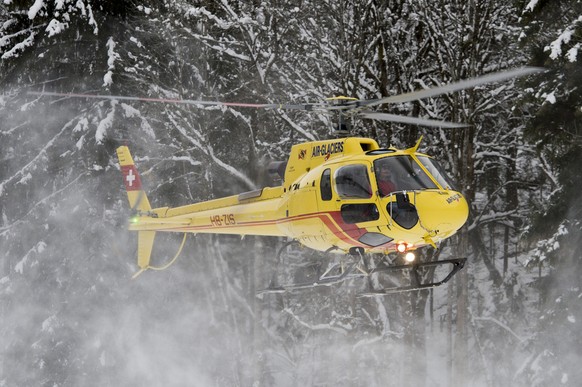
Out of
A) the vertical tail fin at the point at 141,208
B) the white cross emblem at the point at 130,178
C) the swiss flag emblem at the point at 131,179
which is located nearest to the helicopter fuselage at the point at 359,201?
the vertical tail fin at the point at 141,208

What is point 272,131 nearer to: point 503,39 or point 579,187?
point 503,39

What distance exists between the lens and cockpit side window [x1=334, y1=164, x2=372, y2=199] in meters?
11.4

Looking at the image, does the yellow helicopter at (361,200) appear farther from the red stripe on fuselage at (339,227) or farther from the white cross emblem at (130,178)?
the white cross emblem at (130,178)

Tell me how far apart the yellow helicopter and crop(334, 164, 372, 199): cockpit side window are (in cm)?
1

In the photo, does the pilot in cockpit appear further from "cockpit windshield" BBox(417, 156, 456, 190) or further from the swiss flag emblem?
the swiss flag emblem

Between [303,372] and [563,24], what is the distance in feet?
48.7

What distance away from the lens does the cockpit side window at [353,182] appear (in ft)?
37.5

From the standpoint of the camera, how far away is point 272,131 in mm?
23594

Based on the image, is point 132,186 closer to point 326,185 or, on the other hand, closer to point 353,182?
point 326,185

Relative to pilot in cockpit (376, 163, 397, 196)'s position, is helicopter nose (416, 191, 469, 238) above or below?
below

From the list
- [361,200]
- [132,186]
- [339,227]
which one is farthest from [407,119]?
[132,186]

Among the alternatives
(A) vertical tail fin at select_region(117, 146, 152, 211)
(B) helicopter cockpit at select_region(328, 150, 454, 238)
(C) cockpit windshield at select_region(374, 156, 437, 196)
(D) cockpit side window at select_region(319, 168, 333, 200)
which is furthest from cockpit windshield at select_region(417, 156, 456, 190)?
(A) vertical tail fin at select_region(117, 146, 152, 211)

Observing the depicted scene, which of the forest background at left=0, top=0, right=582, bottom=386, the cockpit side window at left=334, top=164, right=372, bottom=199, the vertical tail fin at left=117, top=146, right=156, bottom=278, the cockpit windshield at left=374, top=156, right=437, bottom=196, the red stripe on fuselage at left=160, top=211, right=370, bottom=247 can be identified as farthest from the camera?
the forest background at left=0, top=0, right=582, bottom=386

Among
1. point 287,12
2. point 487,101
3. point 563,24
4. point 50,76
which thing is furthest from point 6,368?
point 563,24
